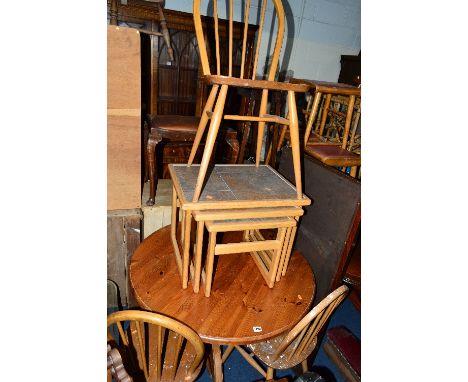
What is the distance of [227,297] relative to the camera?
1.48m

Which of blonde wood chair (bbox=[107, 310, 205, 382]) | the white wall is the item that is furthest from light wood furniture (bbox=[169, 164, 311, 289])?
the white wall

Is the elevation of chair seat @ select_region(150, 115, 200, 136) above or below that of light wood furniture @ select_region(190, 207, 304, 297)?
above

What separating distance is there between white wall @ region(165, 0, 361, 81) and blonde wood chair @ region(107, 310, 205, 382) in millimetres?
3950

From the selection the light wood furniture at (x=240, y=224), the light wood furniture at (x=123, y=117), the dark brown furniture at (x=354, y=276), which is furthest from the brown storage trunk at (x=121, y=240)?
the dark brown furniture at (x=354, y=276)

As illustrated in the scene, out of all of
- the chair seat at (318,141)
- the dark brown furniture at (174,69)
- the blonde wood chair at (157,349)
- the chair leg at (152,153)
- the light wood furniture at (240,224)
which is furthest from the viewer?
the dark brown furniture at (174,69)

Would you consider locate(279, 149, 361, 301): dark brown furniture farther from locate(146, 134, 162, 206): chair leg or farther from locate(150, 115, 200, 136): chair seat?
locate(146, 134, 162, 206): chair leg

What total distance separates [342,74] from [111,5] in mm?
3569

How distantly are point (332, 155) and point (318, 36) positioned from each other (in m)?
3.16

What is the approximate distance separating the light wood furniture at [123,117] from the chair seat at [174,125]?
0.27 metres

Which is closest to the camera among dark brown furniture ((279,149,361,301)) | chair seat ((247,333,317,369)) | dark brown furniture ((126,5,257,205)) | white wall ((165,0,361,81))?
chair seat ((247,333,317,369))

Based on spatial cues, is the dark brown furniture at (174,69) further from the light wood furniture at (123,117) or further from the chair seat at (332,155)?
the chair seat at (332,155)

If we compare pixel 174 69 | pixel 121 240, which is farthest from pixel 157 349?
pixel 174 69

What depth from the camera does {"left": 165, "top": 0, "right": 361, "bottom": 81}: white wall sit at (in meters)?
4.29

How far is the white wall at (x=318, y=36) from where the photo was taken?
4.29 metres
